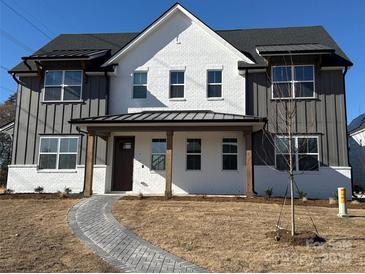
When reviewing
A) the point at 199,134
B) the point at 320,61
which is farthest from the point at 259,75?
the point at 199,134

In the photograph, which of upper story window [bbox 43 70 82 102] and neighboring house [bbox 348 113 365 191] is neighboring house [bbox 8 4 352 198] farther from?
neighboring house [bbox 348 113 365 191]

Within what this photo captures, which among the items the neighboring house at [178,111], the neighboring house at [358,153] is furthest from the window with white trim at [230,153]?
the neighboring house at [358,153]

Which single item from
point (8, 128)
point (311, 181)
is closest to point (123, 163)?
point (8, 128)

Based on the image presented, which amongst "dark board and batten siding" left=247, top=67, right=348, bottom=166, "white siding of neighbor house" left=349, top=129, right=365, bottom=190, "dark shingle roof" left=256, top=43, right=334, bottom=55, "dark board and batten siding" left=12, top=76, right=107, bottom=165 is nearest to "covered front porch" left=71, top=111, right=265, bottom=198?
"dark board and batten siding" left=247, top=67, right=348, bottom=166

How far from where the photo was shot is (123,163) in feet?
59.2

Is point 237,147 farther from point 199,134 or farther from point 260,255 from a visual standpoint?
point 260,255

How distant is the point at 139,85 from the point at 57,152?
539 cm

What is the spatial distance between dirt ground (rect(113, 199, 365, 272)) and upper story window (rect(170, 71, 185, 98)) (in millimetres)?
6689

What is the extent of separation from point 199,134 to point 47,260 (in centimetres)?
1091

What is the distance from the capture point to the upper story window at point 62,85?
734 inches

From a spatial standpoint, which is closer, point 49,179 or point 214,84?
point 49,179

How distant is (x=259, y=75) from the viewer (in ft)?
58.5

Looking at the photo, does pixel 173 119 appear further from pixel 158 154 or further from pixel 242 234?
pixel 242 234

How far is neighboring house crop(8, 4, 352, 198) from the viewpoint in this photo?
16.9m
